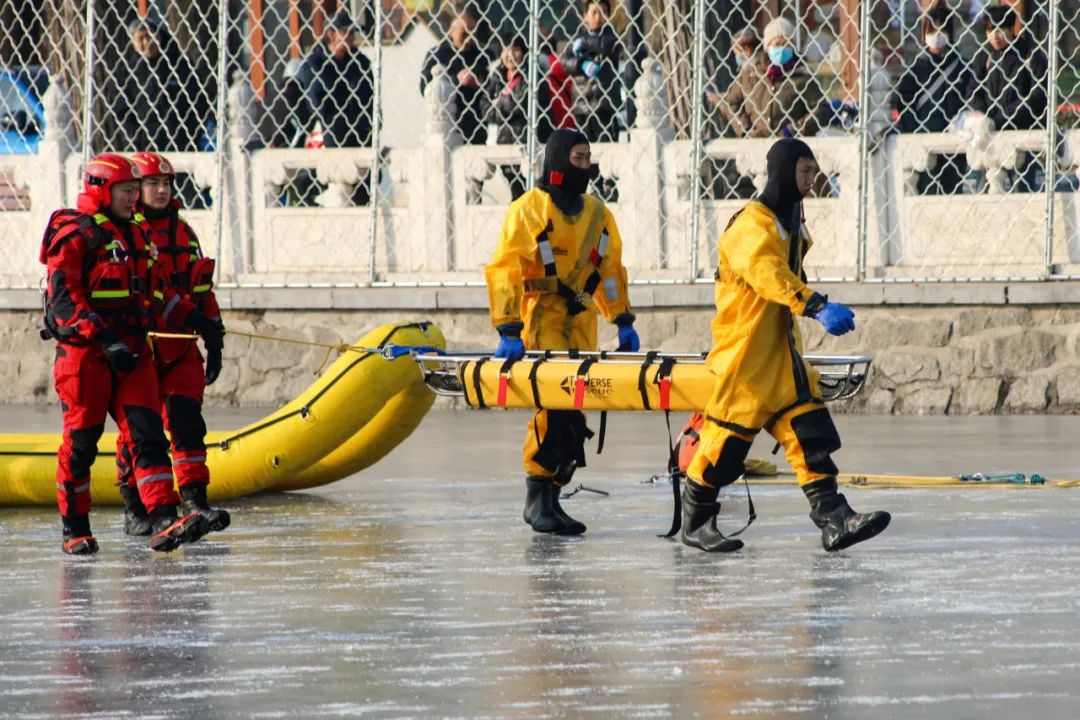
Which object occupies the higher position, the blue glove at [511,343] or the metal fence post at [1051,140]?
the metal fence post at [1051,140]

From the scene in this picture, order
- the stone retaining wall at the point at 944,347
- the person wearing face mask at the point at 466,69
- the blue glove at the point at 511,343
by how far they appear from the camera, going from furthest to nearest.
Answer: the person wearing face mask at the point at 466,69, the stone retaining wall at the point at 944,347, the blue glove at the point at 511,343

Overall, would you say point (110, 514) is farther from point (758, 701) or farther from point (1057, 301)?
point (1057, 301)

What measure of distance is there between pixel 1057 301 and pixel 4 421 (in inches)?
292

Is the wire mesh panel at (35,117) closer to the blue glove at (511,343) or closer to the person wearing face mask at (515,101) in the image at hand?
the person wearing face mask at (515,101)

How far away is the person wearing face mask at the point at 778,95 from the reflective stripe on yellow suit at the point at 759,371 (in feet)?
23.1

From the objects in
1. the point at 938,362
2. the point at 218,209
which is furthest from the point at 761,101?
the point at 218,209

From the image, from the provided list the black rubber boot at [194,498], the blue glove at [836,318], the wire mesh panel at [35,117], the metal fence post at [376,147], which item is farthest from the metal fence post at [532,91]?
the blue glove at [836,318]

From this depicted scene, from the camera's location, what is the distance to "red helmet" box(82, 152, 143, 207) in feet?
29.9

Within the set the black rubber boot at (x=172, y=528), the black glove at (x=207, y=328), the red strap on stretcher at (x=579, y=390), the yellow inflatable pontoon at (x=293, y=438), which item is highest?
the black glove at (x=207, y=328)

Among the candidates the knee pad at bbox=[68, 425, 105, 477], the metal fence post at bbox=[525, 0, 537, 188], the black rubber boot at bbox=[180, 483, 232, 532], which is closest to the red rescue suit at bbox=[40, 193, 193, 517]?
the knee pad at bbox=[68, 425, 105, 477]

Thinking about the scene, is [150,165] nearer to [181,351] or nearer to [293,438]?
[181,351]

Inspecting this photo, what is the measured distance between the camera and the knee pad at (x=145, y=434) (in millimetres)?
9133

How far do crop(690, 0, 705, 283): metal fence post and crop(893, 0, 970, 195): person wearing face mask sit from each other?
1.40 m

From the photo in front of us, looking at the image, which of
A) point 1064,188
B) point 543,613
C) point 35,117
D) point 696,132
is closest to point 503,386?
point 543,613
